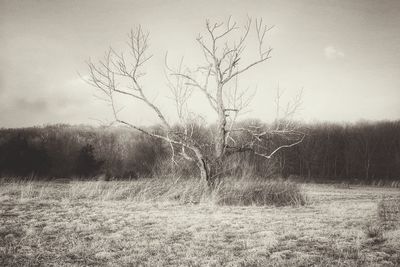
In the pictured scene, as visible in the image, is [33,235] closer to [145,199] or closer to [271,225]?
[271,225]

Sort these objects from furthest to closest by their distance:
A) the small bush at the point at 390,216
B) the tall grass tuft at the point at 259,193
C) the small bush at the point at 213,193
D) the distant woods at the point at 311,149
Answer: the distant woods at the point at 311,149, the small bush at the point at 213,193, the tall grass tuft at the point at 259,193, the small bush at the point at 390,216

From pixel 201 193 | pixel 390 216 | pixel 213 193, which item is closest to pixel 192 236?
pixel 213 193

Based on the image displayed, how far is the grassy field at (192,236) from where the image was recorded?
193 inches

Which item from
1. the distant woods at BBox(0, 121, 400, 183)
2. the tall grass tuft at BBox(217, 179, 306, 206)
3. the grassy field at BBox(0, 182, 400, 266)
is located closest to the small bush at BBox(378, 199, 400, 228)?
the grassy field at BBox(0, 182, 400, 266)

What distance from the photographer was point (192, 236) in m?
6.45

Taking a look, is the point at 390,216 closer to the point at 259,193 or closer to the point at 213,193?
the point at 259,193

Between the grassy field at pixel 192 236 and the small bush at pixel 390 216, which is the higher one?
Answer: the small bush at pixel 390 216

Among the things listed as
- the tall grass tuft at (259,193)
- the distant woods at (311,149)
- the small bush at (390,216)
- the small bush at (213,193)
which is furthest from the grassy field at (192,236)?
the distant woods at (311,149)

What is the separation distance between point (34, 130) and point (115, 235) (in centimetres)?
4545

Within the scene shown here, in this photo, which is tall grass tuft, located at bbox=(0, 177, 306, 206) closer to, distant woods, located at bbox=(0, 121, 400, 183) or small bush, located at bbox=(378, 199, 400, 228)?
small bush, located at bbox=(378, 199, 400, 228)

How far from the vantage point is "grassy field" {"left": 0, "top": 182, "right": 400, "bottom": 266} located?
489cm

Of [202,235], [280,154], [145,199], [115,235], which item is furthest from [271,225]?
[280,154]

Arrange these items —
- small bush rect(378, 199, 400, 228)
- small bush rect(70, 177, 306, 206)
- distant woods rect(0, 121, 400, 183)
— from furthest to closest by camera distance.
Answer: distant woods rect(0, 121, 400, 183) → small bush rect(70, 177, 306, 206) → small bush rect(378, 199, 400, 228)

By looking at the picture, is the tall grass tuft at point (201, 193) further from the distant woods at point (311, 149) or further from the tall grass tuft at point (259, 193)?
the distant woods at point (311, 149)
